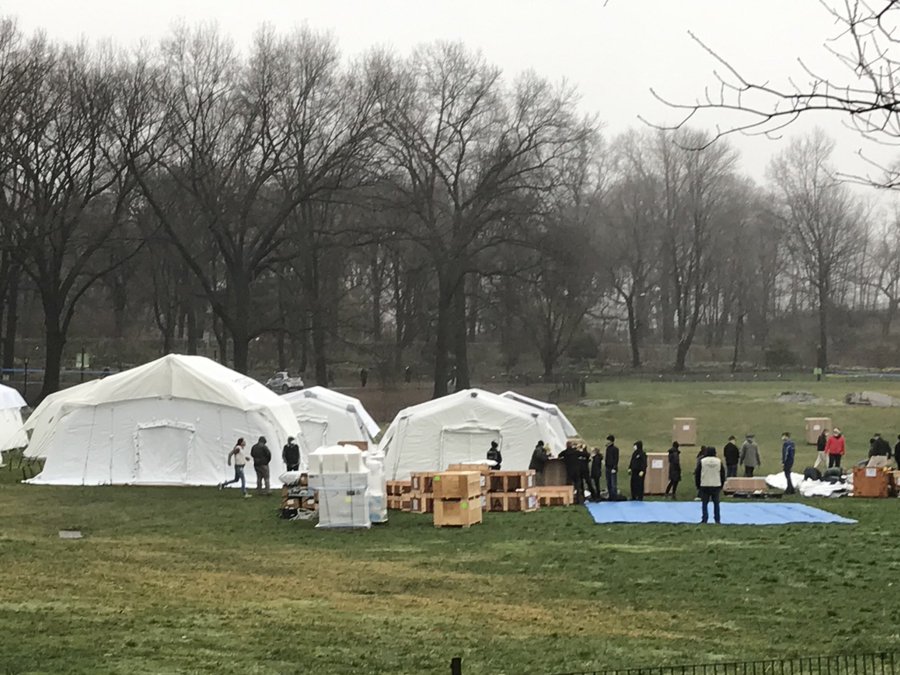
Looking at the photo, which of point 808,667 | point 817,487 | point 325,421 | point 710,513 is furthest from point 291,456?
point 808,667

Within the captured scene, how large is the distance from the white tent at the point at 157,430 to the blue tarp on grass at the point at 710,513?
10.5 meters

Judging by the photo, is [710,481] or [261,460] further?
[261,460]

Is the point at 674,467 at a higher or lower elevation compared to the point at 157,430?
lower

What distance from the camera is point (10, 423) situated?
146ft

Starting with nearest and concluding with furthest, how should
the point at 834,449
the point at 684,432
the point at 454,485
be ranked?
the point at 454,485 < the point at 834,449 < the point at 684,432

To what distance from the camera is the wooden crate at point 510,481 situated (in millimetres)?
26359

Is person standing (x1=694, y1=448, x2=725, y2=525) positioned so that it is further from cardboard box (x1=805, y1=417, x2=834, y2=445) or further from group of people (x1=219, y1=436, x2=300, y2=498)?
cardboard box (x1=805, y1=417, x2=834, y2=445)

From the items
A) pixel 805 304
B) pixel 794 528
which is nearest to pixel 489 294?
pixel 805 304

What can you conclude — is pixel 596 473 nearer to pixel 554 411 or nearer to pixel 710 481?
pixel 710 481

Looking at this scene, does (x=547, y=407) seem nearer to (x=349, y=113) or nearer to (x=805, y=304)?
(x=349, y=113)

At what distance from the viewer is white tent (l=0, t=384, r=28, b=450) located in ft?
142

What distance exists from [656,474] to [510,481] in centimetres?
533

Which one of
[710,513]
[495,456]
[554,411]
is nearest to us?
[710,513]

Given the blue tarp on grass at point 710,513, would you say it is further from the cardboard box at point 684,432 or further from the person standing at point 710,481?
the cardboard box at point 684,432
